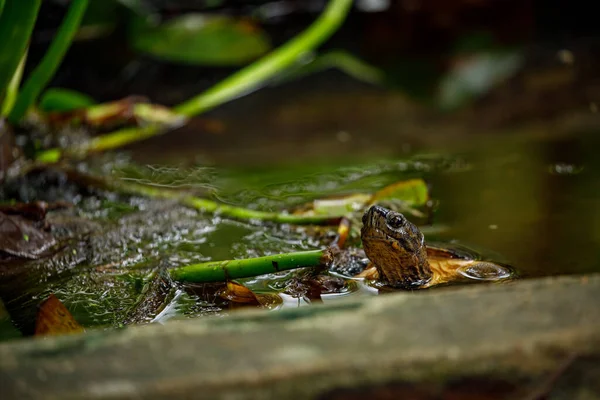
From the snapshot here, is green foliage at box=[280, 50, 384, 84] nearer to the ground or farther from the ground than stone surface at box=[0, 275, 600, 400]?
farther from the ground

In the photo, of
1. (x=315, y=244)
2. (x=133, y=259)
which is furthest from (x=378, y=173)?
(x=133, y=259)

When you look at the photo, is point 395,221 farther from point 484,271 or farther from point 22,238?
point 22,238

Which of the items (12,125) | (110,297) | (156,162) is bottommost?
(110,297)

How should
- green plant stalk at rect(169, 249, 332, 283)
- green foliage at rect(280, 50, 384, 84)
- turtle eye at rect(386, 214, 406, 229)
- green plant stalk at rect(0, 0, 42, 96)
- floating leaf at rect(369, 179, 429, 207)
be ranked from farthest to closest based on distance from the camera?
green foliage at rect(280, 50, 384, 84) < green plant stalk at rect(0, 0, 42, 96) < floating leaf at rect(369, 179, 429, 207) < turtle eye at rect(386, 214, 406, 229) < green plant stalk at rect(169, 249, 332, 283)

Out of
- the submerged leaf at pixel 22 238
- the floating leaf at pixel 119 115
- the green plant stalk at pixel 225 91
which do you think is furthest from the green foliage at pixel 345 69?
the submerged leaf at pixel 22 238

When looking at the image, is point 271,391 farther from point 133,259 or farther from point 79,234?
point 79,234

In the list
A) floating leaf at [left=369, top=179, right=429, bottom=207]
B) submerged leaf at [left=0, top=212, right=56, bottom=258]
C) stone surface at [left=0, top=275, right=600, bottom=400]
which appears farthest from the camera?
floating leaf at [left=369, top=179, right=429, bottom=207]

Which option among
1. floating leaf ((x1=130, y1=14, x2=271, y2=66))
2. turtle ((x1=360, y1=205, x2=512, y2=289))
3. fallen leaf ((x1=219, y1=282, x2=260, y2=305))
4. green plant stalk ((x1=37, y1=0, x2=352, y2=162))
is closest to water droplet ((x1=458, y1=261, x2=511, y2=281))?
turtle ((x1=360, y1=205, x2=512, y2=289))

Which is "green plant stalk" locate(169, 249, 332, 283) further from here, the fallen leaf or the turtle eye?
the turtle eye

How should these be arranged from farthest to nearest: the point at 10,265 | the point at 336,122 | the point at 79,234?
1. the point at 336,122
2. the point at 79,234
3. the point at 10,265
